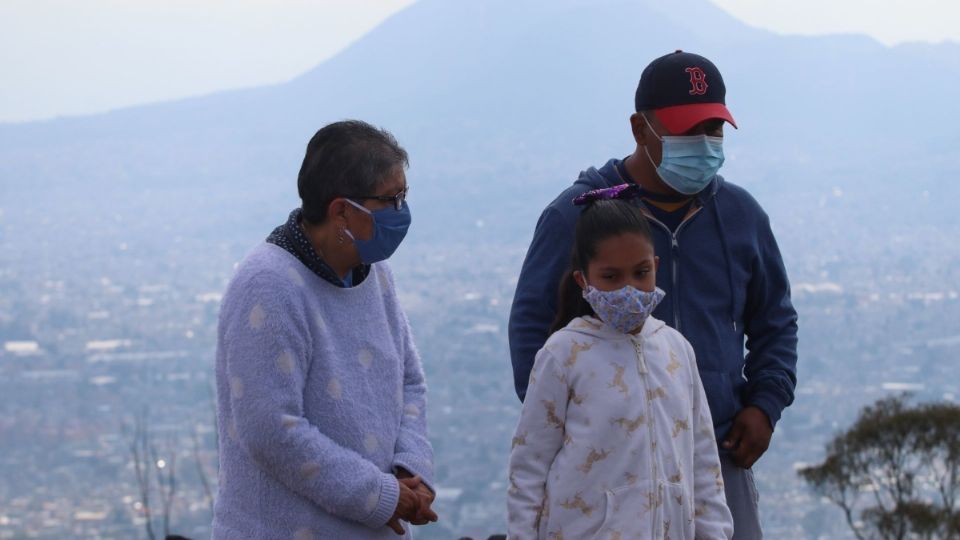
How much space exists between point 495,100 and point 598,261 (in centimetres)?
4141

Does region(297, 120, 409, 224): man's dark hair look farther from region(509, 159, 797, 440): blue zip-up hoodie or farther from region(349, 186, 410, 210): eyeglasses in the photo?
region(509, 159, 797, 440): blue zip-up hoodie

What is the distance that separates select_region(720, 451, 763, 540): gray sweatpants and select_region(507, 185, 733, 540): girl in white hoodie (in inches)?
14.2

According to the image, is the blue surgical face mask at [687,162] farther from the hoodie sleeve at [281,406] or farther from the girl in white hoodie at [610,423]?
the hoodie sleeve at [281,406]

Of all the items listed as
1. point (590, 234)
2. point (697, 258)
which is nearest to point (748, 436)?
point (697, 258)

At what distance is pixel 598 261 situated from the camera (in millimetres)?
2674

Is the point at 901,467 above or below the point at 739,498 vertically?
below

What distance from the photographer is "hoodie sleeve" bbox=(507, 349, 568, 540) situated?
2627mm

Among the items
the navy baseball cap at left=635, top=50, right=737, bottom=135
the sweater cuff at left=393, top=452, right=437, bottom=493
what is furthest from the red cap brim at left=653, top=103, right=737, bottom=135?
the sweater cuff at left=393, top=452, right=437, bottom=493

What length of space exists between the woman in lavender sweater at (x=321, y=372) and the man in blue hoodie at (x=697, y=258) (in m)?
0.38

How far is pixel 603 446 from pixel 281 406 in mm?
667

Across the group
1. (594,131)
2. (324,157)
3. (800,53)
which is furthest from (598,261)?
(800,53)

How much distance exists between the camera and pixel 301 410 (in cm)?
274

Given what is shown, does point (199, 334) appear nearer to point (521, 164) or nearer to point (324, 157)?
point (521, 164)

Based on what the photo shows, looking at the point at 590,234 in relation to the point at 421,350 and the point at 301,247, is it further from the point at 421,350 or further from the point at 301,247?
the point at 421,350
